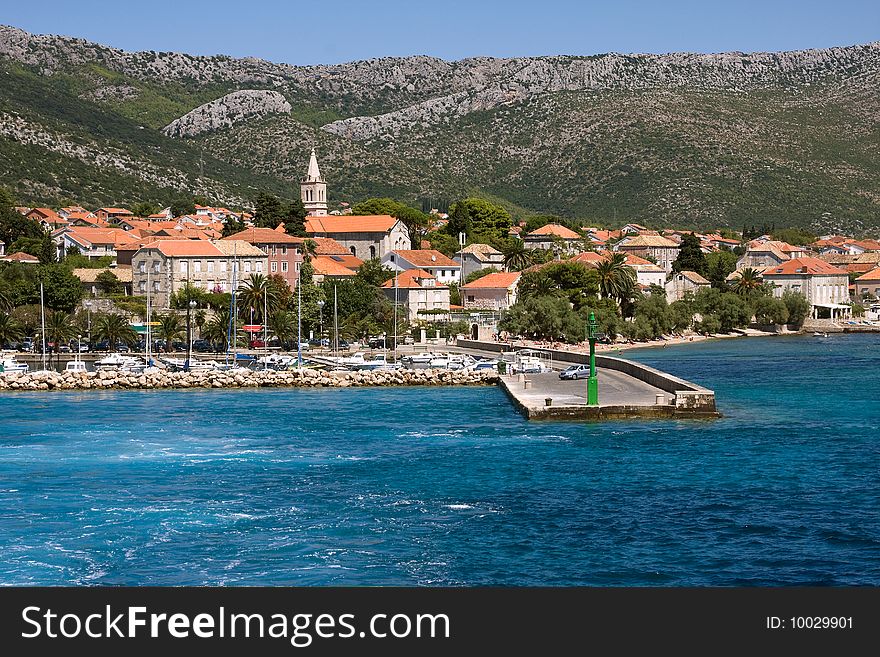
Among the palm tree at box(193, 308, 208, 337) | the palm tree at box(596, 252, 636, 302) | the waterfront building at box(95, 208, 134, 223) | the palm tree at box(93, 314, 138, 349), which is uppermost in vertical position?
the waterfront building at box(95, 208, 134, 223)

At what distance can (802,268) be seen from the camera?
133m

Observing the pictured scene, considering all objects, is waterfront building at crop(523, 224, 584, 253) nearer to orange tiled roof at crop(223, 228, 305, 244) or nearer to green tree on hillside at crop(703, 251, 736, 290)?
green tree on hillside at crop(703, 251, 736, 290)

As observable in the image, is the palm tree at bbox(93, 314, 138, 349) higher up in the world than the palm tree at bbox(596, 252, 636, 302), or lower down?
lower down

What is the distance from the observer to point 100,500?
32219 mm

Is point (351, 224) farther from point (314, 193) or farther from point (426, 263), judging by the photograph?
point (314, 193)

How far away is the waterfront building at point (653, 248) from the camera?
14475 cm

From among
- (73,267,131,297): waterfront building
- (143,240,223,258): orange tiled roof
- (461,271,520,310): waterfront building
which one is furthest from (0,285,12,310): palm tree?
(461,271,520,310): waterfront building

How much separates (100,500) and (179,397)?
28.0m

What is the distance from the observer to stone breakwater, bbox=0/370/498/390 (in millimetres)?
64125

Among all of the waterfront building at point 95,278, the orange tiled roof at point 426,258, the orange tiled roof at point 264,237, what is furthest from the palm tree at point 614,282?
the waterfront building at point 95,278

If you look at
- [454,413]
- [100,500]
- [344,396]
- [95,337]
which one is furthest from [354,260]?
[100,500]

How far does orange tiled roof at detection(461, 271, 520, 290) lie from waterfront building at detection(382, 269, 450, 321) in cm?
421

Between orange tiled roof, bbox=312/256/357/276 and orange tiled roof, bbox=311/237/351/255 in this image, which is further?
orange tiled roof, bbox=311/237/351/255

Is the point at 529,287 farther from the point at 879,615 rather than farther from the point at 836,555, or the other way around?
the point at 879,615
